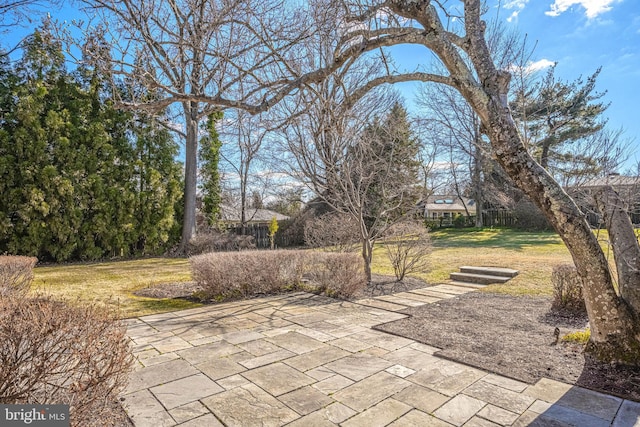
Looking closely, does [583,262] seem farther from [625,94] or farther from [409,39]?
[625,94]

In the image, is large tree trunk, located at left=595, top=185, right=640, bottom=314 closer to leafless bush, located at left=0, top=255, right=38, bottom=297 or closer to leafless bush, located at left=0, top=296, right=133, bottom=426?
leafless bush, located at left=0, top=296, right=133, bottom=426

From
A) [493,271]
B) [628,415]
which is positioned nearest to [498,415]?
[628,415]

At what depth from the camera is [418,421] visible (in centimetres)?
246

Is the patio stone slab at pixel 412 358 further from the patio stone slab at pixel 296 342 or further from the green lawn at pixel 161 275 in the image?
the green lawn at pixel 161 275

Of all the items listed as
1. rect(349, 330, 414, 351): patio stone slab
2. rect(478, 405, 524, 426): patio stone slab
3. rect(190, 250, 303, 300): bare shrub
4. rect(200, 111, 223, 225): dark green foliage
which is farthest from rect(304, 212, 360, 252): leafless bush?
rect(200, 111, 223, 225): dark green foliage

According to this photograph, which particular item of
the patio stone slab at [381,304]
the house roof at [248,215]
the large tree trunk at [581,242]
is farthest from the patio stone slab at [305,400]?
the house roof at [248,215]

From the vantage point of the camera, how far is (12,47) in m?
10.6

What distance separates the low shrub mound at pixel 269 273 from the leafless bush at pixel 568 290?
10.6ft

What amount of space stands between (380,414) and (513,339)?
2.45 m

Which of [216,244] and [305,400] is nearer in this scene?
[305,400]

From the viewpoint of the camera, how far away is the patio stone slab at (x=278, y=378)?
2977mm

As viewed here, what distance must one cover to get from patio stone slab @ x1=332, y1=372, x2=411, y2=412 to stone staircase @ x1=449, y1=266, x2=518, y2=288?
5.52 m

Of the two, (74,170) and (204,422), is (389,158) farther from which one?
(74,170)

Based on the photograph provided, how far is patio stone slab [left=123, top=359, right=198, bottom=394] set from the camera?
3031mm
